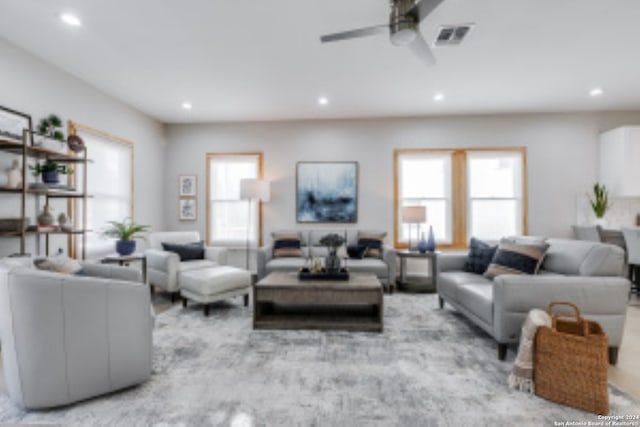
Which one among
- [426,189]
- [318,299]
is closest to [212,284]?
[318,299]

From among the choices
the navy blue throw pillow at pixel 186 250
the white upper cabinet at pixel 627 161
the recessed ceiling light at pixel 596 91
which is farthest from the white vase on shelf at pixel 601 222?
the navy blue throw pillow at pixel 186 250

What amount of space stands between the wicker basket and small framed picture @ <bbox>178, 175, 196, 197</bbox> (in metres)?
5.20

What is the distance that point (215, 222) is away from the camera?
216 inches

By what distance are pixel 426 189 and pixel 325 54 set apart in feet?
9.70

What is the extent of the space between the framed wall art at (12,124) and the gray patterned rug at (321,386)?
2.24 meters

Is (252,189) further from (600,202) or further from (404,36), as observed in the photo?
(600,202)

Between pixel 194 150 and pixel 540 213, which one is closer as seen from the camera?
pixel 540 213

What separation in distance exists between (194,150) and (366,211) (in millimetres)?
3189

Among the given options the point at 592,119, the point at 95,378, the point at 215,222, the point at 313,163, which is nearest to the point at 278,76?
the point at 313,163

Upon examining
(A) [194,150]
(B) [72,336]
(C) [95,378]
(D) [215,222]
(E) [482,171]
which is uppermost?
(A) [194,150]

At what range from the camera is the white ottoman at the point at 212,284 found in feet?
10.9

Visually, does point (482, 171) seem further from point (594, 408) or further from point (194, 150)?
point (194, 150)

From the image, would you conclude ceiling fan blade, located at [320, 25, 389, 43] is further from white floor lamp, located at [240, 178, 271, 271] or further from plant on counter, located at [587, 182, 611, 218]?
plant on counter, located at [587, 182, 611, 218]

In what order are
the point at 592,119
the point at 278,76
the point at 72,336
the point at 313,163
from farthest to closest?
the point at 313,163, the point at 592,119, the point at 278,76, the point at 72,336
